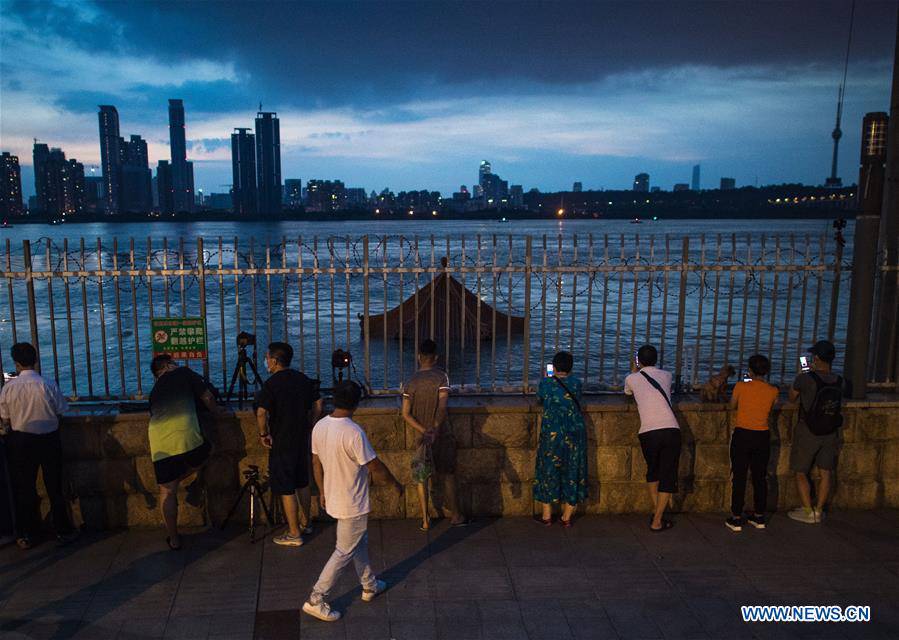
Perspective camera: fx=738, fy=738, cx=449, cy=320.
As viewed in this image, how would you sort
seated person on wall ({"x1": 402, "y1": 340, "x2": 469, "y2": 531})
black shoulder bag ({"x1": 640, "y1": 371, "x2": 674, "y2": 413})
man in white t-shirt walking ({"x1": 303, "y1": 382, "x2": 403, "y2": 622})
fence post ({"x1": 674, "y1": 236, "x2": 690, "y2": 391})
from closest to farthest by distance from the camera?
man in white t-shirt walking ({"x1": 303, "y1": 382, "x2": 403, "y2": 622})
seated person on wall ({"x1": 402, "y1": 340, "x2": 469, "y2": 531})
black shoulder bag ({"x1": 640, "y1": 371, "x2": 674, "y2": 413})
fence post ({"x1": 674, "y1": 236, "x2": 690, "y2": 391})

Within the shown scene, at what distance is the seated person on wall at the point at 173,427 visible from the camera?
18.4ft

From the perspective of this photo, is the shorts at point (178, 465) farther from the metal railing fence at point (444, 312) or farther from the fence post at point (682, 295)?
the fence post at point (682, 295)

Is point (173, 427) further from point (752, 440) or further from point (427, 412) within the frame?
point (752, 440)

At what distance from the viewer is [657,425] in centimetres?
593

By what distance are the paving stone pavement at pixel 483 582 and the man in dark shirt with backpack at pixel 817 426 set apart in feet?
0.85

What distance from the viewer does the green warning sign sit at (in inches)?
251

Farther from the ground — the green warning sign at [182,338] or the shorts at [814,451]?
the green warning sign at [182,338]

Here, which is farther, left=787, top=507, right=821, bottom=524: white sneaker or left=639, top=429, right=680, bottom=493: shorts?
left=787, top=507, right=821, bottom=524: white sneaker

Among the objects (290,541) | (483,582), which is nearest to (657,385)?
(483,582)

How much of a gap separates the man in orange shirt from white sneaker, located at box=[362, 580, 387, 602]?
9.98 feet

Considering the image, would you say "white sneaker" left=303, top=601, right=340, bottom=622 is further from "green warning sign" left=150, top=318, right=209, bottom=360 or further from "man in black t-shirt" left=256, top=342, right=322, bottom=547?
"green warning sign" left=150, top=318, right=209, bottom=360

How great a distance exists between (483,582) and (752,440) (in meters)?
2.56

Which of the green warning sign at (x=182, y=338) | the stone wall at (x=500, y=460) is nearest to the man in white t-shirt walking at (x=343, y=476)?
the stone wall at (x=500, y=460)

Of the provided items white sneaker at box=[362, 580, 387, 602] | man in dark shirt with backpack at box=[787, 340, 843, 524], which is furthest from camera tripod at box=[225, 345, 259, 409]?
man in dark shirt with backpack at box=[787, 340, 843, 524]
